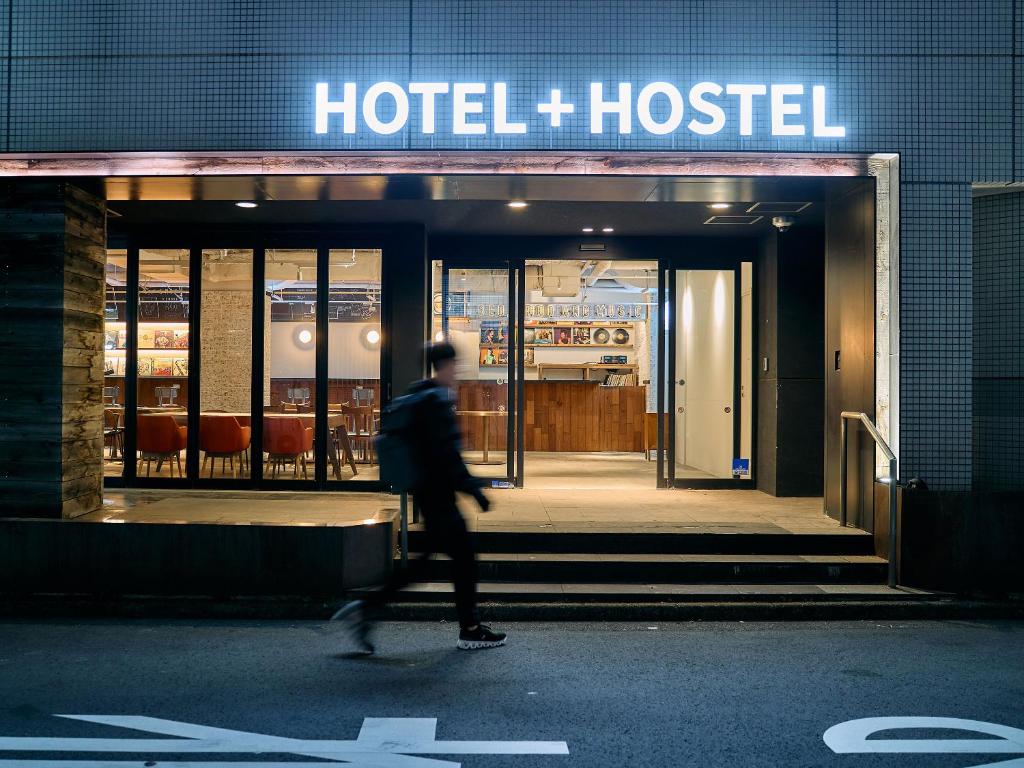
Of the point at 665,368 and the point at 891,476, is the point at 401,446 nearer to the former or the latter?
the point at 891,476

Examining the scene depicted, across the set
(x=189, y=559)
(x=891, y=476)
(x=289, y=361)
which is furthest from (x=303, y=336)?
(x=891, y=476)

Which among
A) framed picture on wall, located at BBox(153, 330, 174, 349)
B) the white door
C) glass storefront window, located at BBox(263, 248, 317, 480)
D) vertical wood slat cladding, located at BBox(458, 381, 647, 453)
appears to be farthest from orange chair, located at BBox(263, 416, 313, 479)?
vertical wood slat cladding, located at BBox(458, 381, 647, 453)

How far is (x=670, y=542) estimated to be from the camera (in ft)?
22.5

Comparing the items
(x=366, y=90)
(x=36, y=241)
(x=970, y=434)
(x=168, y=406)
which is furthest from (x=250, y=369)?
(x=970, y=434)

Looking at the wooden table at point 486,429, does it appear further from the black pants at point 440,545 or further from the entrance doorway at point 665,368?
the black pants at point 440,545

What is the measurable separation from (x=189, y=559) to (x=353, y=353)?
4129 mm

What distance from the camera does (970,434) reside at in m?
6.75

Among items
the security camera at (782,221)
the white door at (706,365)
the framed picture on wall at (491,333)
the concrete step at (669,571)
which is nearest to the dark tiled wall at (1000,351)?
the concrete step at (669,571)

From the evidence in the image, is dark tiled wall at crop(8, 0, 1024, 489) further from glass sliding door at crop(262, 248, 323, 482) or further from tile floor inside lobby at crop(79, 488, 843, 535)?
glass sliding door at crop(262, 248, 323, 482)

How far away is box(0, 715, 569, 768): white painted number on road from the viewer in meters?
3.35

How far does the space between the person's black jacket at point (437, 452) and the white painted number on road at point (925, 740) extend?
226 centimetres

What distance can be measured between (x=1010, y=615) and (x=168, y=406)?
29.6 feet

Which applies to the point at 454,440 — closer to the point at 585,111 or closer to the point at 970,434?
the point at 585,111

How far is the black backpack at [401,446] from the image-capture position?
185 inches
